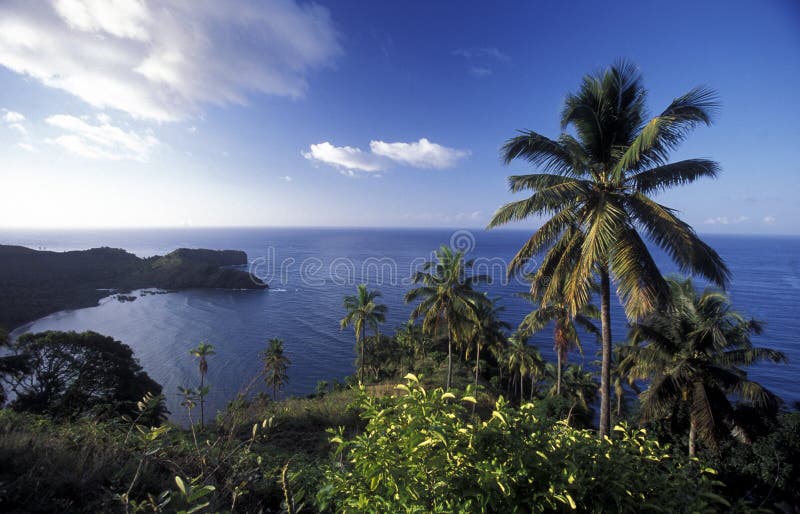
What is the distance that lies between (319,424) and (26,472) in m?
12.1

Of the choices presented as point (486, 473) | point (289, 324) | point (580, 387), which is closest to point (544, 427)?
point (486, 473)

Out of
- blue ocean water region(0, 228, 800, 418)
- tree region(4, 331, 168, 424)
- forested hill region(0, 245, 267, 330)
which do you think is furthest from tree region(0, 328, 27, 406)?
forested hill region(0, 245, 267, 330)

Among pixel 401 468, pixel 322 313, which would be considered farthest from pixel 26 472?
pixel 322 313

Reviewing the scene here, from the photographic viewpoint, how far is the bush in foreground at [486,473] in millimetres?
2502

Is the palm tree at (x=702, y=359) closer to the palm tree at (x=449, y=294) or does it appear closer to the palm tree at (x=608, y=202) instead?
the palm tree at (x=608, y=202)

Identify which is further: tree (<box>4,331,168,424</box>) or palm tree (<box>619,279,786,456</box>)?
tree (<box>4,331,168,424</box>)

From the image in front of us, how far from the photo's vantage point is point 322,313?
5784 centimetres

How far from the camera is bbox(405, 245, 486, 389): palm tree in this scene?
16.7 metres

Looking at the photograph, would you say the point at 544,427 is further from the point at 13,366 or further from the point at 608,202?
the point at 13,366

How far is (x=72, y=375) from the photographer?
2056 cm

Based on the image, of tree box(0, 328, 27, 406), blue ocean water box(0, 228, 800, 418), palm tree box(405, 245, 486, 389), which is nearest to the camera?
palm tree box(405, 245, 486, 389)

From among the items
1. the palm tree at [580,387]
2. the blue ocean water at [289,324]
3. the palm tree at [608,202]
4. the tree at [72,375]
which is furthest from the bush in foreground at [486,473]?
the palm tree at [580,387]

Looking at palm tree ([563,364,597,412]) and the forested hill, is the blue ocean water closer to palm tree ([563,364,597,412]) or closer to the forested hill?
the forested hill

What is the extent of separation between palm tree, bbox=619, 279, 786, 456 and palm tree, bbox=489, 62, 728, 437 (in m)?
4.76
